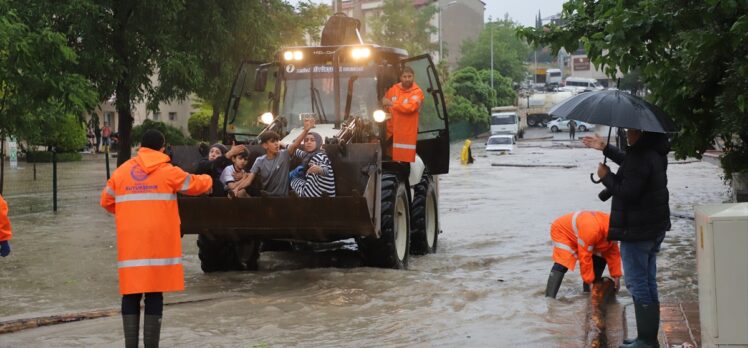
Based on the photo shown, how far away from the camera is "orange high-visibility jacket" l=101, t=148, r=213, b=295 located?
7.41m

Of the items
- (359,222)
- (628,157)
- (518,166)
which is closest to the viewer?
(628,157)

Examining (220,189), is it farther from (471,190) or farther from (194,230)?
(471,190)

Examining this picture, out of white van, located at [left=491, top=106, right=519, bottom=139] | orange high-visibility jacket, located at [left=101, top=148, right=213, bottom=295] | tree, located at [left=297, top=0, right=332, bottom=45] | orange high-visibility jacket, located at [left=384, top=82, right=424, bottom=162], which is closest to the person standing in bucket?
orange high-visibility jacket, located at [left=101, top=148, right=213, bottom=295]

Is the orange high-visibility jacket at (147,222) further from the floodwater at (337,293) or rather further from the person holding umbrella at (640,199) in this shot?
the person holding umbrella at (640,199)

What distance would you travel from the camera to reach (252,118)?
44.5 feet

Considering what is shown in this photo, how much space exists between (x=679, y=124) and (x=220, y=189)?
491cm

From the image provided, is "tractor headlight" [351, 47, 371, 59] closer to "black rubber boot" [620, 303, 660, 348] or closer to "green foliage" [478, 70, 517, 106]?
"black rubber boot" [620, 303, 660, 348]

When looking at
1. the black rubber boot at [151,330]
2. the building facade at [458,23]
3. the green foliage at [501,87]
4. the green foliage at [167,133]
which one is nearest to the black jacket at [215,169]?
the black rubber boot at [151,330]

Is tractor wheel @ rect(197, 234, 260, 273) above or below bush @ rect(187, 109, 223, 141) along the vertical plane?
below

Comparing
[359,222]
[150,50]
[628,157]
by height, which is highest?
[150,50]

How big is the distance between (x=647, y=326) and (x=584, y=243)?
2677 mm

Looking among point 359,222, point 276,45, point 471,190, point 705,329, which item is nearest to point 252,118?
point 359,222

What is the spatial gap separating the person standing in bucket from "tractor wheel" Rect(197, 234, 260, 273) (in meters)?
5.81

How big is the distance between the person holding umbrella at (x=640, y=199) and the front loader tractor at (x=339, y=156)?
357cm
